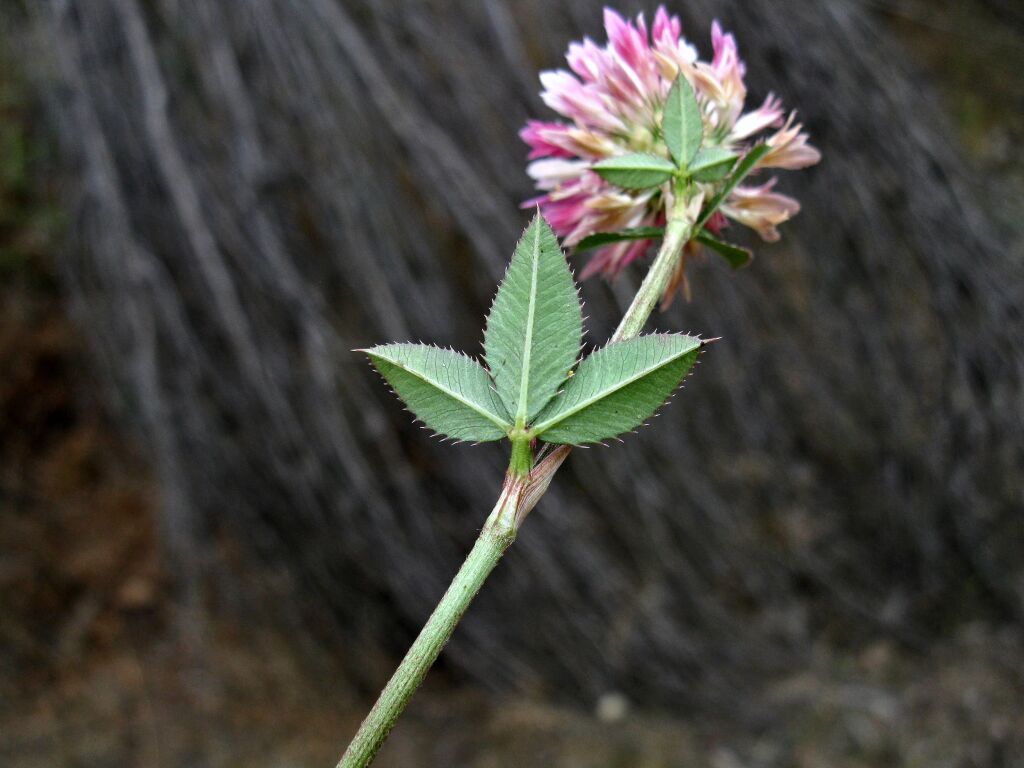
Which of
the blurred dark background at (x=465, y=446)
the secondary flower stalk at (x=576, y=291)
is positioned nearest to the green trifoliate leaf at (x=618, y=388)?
the secondary flower stalk at (x=576, y=291)

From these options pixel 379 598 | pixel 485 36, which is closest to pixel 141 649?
pixel 379 598

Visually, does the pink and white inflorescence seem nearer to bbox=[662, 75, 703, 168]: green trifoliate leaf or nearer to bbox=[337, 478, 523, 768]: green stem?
bbox=[662, 75, 703, 168]: green trifoliate leaf

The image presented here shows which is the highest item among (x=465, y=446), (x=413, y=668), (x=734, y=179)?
(x=734, y=179)

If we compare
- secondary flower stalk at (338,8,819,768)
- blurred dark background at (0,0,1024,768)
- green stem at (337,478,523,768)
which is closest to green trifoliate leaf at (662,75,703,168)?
secondary flower stalk at (338,8,819,768)

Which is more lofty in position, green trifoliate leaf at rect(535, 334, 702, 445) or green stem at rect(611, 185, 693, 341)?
green stem at rect(611, 185, 693, 341)

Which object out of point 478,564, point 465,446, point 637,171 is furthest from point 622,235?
point 465,446

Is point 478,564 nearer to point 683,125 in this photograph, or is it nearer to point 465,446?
point 683,125
